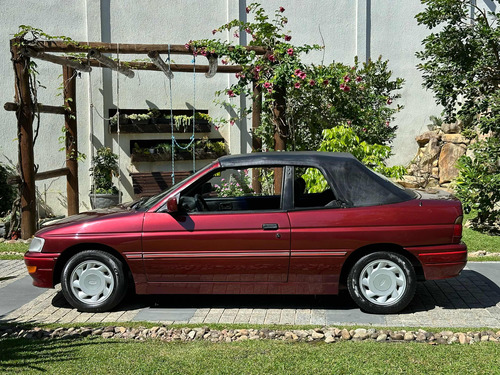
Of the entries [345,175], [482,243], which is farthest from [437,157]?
[345,175]

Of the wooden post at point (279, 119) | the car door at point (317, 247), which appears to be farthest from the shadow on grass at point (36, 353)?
the wooden post at point (279, 119)

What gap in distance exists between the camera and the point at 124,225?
6129 millimetres

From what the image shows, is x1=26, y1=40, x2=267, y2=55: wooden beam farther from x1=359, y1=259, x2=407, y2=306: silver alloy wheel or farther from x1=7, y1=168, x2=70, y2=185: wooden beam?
x1=359, y1=259, x2=407, y2=306: silver alloy wheel

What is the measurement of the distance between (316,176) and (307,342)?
10.8 feet

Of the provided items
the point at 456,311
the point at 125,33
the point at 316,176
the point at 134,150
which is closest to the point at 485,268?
the point at 456,311

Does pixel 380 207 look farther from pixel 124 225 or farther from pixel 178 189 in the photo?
pixel 124 225

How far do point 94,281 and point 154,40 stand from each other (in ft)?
28.7

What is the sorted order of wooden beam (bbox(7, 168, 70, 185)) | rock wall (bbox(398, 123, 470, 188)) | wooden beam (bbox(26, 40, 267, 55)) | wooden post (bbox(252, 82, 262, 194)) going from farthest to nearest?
rock wall (bbox(398, 123, 470, 188)) → wooden post (bbox(252, 82, 262, 194)) → wooden beam (bbox(7, 168, 70, 185)) → wooden beam (bbox(26, 40, 267, 55))

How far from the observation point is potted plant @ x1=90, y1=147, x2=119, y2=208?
42.3 feet

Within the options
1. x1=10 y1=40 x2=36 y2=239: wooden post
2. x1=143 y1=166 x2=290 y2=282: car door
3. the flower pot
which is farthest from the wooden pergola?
x1=143 y1=166 x2=290 y2=282: car door

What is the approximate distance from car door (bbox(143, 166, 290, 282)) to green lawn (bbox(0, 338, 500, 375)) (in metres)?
1.02

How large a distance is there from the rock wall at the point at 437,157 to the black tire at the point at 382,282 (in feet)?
31.8

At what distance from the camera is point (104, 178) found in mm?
13141

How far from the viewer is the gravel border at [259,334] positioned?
5.20 meters
